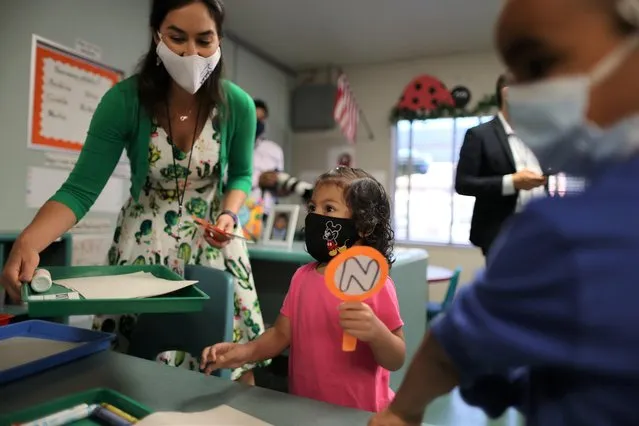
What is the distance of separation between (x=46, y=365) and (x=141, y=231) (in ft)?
1.55

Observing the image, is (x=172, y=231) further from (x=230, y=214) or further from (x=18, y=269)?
(x=18, y=269)

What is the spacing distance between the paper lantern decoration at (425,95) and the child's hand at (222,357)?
13.0 feet

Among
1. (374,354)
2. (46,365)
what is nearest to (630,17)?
(374,354)

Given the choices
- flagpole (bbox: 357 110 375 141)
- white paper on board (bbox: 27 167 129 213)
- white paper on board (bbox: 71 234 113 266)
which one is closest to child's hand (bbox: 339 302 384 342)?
white paper on board (bbox: 27 167 129 213)

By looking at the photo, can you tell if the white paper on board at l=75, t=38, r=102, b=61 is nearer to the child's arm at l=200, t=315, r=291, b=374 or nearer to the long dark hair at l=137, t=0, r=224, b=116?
the long dark hair at l=137, t=0, r=224, b=116

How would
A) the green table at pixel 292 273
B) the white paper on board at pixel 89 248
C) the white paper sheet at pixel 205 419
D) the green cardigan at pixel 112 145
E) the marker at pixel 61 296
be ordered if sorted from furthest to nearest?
the white paper on board at pixel 89 248, the green table at pixel 292 273, the green cardigan at pixel 112 145, the marker at pixel 61 296, the white paper sheet at pixel 205 419

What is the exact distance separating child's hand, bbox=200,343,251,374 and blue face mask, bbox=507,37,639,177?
63cm

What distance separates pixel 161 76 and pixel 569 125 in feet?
3.52

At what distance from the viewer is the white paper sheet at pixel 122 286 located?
0.80 m

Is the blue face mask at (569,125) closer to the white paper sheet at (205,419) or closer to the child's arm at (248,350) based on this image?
the white paper sheet at (205,419)

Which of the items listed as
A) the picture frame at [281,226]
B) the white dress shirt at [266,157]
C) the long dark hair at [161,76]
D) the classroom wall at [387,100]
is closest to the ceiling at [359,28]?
the classroom wall at [387,100]

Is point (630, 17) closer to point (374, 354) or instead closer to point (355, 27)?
point (374, 354)

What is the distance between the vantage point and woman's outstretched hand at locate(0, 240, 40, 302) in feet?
2.82

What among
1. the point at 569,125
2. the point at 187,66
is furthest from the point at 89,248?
the point at 569,125
